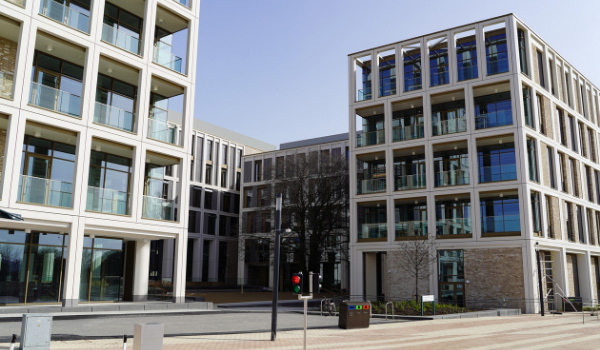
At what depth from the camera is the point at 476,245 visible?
114ft

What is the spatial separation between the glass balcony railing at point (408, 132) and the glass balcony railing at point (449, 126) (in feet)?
3.40

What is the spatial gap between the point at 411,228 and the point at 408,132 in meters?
7.37

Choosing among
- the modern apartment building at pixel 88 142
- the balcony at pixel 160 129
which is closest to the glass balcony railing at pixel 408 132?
the modern apartment building at pixel 88 142

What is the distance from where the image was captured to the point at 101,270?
26.4 m

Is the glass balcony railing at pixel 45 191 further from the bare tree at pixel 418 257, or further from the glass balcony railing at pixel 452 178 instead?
the glass balcony railing at pixel 452 178

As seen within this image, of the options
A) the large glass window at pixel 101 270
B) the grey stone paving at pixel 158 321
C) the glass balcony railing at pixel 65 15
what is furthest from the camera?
the large glass window at pixel 101 270

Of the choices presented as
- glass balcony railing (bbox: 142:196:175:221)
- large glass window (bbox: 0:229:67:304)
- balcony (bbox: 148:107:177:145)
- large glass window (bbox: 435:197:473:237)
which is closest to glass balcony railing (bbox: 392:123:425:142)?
large glass window (bbox: 435:197:473:237)

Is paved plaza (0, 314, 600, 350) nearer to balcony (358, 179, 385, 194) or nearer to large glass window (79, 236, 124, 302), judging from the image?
large glass window (79, 236, 124, 302)

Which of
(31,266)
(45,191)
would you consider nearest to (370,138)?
(45,191)

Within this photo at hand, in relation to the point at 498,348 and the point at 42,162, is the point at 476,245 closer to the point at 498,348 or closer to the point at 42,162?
the point at 498,348

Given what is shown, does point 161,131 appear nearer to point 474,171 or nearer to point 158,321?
point 158,321

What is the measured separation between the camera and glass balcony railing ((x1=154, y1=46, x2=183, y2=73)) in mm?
28328

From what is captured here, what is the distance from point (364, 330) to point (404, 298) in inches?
746

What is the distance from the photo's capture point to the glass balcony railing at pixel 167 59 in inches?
1115
